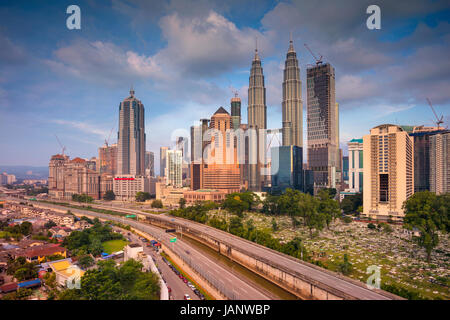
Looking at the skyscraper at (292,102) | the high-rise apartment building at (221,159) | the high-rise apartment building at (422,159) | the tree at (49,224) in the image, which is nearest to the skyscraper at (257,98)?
the skyscraper at (292,102)

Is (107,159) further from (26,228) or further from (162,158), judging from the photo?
(26,228)

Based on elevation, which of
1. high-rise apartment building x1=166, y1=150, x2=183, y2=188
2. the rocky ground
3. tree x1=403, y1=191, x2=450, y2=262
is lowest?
the rocky ground

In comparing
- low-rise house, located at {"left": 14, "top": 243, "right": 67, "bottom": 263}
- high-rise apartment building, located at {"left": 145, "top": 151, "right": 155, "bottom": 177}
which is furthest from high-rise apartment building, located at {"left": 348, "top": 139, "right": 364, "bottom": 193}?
high-rise apartment building, located at {"left": 145, "top": 151, "right": 155, "bottom": 177}

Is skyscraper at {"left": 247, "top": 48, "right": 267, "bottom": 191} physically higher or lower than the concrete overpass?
higher

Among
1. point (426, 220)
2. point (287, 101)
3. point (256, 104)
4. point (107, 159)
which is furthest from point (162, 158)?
point (426, 220)

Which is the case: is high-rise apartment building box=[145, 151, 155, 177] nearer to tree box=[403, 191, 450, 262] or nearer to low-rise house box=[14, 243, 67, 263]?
low-rise house box=[14, 243, 67, 263]
